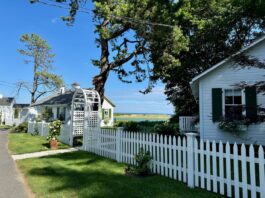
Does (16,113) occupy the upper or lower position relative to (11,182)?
upper

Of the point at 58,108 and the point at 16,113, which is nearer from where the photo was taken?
the point at 58,108

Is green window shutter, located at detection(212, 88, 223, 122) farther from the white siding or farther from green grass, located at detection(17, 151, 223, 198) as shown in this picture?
green grass, located at detection(17, 151, 223, 198)

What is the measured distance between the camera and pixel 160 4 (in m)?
14.5

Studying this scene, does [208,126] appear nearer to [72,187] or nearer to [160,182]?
[160,182]

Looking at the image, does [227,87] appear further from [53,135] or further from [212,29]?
[53,135]

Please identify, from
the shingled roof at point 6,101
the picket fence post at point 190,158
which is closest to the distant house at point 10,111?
the shingled roof at point 6,101

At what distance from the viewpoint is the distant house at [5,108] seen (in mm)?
44469

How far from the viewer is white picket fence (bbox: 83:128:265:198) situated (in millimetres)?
4809

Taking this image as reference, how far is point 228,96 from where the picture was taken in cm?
1191

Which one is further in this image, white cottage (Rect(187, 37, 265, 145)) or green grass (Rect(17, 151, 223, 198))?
white cottage (Rect(187, 37, 265, 145))

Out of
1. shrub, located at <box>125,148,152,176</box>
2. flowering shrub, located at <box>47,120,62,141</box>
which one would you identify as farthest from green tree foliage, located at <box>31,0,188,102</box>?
shrub, located at <box>125,148,152,176</box>

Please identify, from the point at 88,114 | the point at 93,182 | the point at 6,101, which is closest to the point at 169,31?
the point at 88,114

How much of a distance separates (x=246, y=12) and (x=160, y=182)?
15966 millimetres

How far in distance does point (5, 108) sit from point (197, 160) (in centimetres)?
4946
